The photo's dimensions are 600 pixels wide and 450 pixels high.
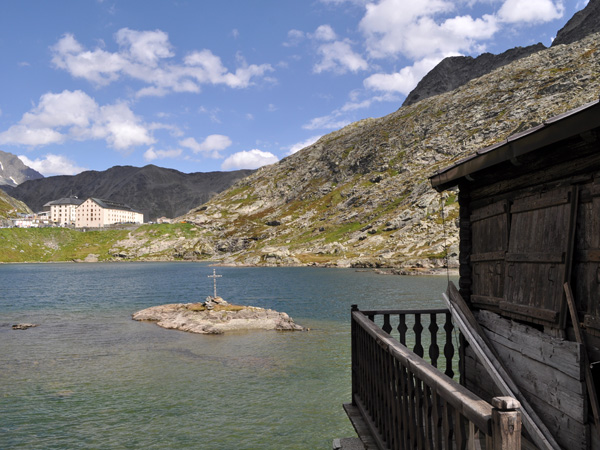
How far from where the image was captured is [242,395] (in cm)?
1984

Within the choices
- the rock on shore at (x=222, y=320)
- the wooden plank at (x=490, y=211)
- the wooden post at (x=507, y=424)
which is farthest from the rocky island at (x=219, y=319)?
the wooden post at (x=507, y=424)

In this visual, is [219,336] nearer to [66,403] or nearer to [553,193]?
[66,403]

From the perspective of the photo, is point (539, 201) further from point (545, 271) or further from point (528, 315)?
point (528, 315)

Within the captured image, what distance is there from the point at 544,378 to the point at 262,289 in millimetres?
71201

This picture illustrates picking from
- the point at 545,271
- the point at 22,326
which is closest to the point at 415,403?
the point at 545,271

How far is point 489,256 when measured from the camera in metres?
10.2

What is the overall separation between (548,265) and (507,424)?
18.9 ft

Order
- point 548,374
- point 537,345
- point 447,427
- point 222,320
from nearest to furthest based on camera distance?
point 447,427 < point 548,374 < point 537,345 < point 222,320

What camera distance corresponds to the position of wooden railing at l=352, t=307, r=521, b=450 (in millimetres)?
3352

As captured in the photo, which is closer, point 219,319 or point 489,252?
point 489,252

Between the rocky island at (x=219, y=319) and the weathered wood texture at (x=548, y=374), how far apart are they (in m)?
28.1

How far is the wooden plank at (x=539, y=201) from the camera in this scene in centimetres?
775

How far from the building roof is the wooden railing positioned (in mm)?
4071

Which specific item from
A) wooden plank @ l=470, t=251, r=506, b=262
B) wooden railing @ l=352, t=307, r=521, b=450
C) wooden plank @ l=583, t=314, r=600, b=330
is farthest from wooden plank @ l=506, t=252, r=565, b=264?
wooden railing @ l=352, t=307, r=521, b=450
